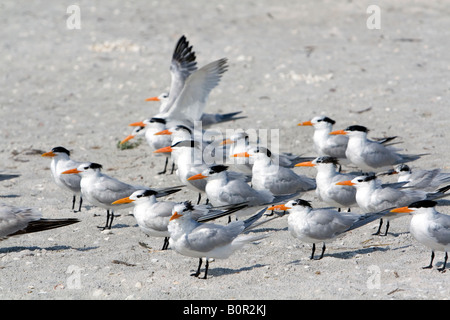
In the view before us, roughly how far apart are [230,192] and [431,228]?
226 centimetres

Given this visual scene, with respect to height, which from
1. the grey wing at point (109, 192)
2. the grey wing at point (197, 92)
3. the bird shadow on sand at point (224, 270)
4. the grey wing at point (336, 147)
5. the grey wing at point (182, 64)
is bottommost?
the bird shadow on sand at point (224, 270)

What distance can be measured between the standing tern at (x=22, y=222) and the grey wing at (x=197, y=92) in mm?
3781

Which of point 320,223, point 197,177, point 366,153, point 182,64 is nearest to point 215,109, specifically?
point 182,64

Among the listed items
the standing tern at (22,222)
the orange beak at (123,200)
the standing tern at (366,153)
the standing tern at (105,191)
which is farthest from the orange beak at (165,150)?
the standing tern at (22,222)

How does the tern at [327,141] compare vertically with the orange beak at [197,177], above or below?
above

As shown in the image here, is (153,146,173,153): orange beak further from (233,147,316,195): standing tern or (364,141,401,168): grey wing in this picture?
(364,141,401,168): grey wing

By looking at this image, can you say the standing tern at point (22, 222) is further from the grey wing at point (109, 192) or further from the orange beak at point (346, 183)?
the orange beak at point (346, 183)

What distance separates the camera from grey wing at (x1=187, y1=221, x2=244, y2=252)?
5.78 m

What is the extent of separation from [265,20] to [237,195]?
8.91 metres

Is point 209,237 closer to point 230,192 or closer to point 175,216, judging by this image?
point 175,216

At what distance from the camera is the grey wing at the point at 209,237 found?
5.78m

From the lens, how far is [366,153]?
8.31 meters

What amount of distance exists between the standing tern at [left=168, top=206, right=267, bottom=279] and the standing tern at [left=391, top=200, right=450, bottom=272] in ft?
4.20

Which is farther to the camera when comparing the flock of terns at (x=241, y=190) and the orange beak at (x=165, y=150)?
the orange beak at (x=165, y=150)
